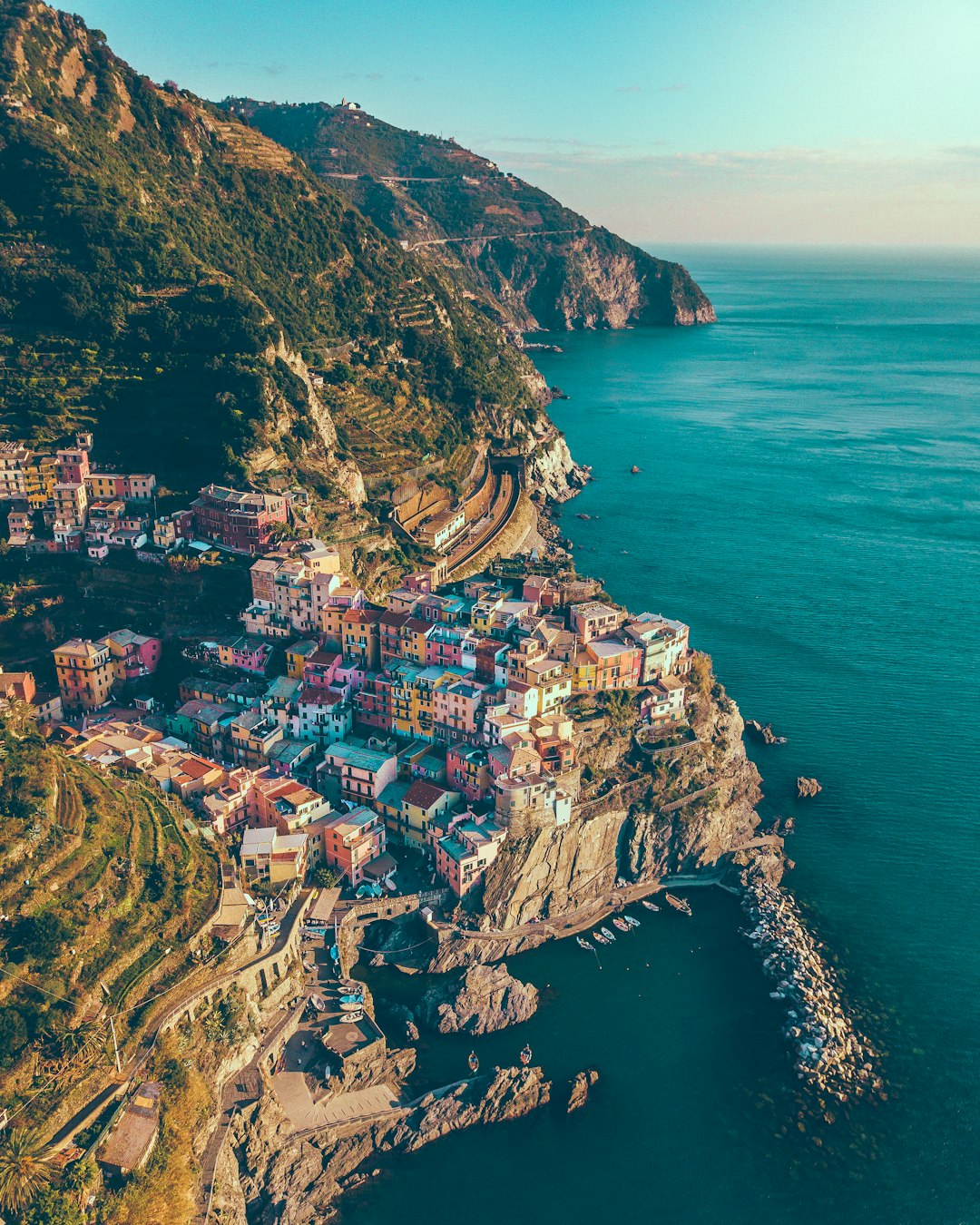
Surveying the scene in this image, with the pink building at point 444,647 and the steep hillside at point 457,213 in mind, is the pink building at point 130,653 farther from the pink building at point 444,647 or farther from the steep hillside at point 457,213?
the steep hillside at point 457,213

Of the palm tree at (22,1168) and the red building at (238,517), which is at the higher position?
the red building at (238,517)

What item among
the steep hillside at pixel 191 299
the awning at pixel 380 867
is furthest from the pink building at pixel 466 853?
the steep hillside at pixel 191 299

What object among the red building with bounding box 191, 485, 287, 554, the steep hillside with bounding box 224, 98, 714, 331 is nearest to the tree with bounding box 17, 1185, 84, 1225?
the red building with bounding box 191, 485, 287, 554

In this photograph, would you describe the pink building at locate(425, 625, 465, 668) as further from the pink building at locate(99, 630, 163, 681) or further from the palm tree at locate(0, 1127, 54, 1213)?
the palm tree at locate(0, 1127, 54, 1213)

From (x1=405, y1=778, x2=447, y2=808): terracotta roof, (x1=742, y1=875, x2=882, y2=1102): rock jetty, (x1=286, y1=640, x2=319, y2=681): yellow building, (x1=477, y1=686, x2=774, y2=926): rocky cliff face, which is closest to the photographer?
(x1=742, y1=875, x2=882, y2=1102): rock jetty

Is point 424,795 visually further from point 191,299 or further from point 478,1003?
point 191,299

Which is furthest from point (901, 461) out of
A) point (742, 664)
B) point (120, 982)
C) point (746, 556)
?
point (120, 982)
